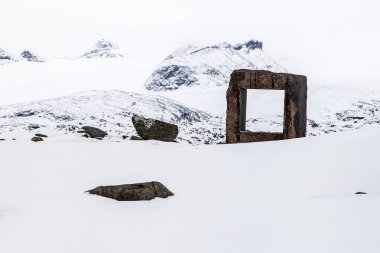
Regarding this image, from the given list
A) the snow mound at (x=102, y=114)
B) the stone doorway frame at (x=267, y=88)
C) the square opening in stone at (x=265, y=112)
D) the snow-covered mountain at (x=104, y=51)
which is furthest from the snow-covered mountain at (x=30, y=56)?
the stone doorway frame at (x=267, y=88)

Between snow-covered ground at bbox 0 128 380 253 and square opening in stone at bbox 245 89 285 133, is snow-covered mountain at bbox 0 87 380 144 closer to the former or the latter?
square opening in stone at bbox 245 89 285 133

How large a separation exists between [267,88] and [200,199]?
4362 millimetres

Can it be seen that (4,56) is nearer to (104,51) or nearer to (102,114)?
(104,51)

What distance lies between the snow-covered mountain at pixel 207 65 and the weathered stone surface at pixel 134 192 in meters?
40.9

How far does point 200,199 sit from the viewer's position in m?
4.46

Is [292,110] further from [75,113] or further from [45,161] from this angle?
[75,113]

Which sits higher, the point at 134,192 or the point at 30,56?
the point at 30,56

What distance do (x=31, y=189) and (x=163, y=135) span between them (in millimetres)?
4308

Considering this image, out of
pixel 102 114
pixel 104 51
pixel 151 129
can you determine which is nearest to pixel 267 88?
pixel 151 129

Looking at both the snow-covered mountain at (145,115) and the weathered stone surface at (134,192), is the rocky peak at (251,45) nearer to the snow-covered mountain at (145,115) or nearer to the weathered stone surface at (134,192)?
the snow-covered mountain at (145,115)

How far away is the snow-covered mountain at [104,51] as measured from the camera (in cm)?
7462

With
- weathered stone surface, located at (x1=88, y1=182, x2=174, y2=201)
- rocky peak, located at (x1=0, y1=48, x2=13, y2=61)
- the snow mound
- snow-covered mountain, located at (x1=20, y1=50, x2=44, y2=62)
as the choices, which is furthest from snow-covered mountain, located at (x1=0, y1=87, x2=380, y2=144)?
rocky peak, located at (x1=0, y1=48, x2=13, y2=61)

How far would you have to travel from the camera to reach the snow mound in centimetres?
1254

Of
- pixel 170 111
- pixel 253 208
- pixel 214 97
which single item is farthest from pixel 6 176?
pixel 214 97
